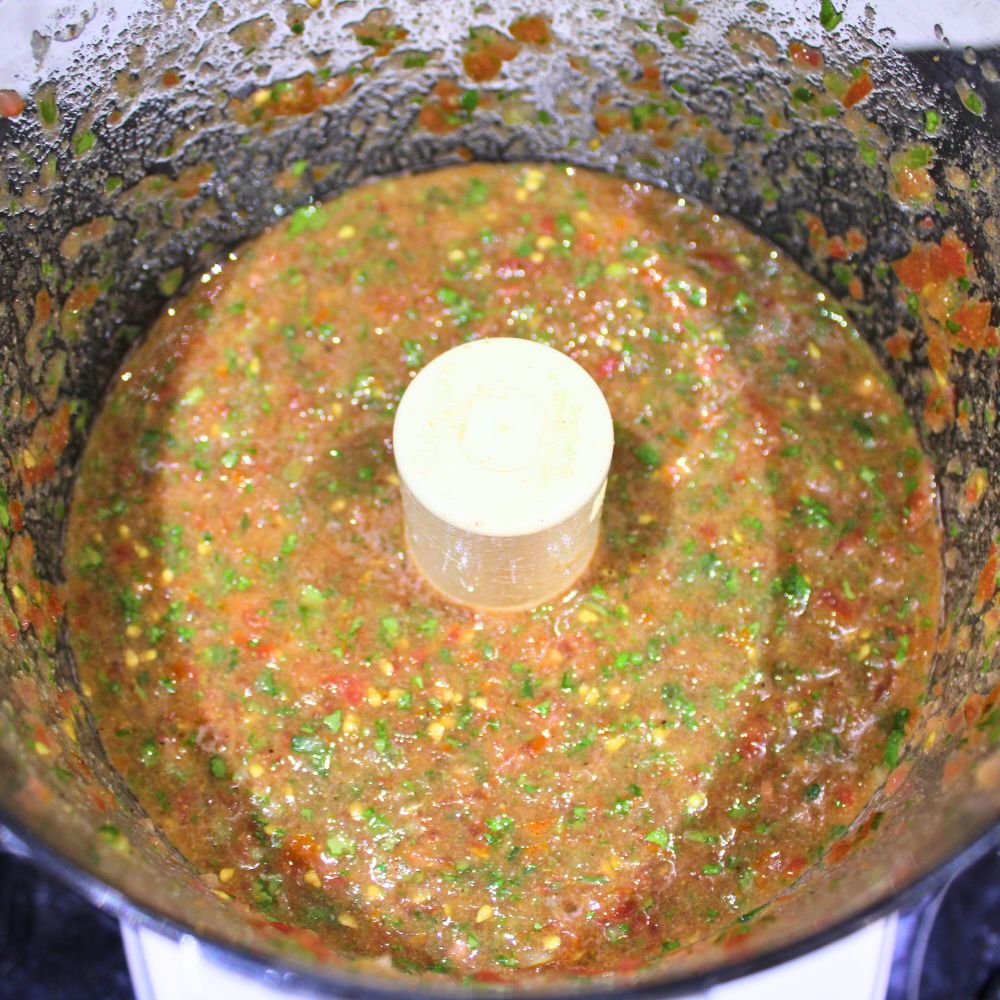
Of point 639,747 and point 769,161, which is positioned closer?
point 639,747

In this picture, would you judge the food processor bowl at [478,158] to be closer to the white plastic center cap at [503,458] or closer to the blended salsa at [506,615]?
the blended salsa at [506,615]

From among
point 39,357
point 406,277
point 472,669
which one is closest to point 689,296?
point 406,277

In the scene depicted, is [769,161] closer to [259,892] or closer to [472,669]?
[472,669]

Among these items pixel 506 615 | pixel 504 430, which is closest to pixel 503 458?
pixel 504 430

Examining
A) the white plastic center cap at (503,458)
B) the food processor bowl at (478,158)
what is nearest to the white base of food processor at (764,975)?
the food processor bowl at (478,158)

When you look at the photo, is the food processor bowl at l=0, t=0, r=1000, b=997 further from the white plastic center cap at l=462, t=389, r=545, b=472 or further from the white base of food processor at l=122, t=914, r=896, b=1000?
the white plastic center cap at l=462, t=389, r=545, b=472

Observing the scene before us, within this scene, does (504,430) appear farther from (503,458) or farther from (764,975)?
(764,975)

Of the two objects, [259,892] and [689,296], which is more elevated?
[689,296]
